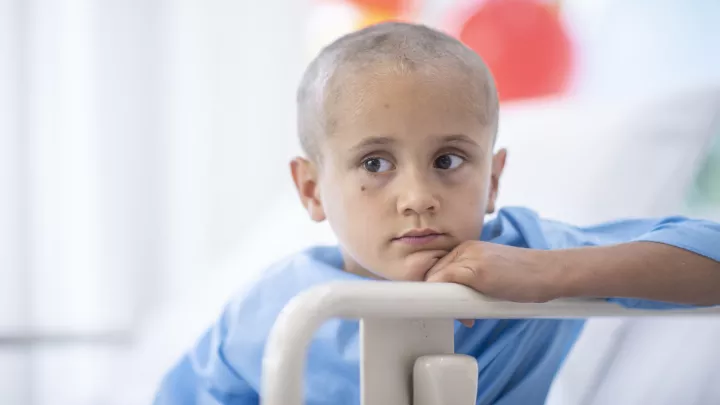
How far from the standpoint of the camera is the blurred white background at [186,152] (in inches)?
62.0

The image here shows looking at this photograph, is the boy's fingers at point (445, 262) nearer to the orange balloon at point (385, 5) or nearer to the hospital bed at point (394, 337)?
the hospital bed at point (394, 337)

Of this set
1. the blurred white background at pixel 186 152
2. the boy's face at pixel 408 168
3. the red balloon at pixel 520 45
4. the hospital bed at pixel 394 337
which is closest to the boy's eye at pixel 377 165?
the boy's face at pixel 408 168

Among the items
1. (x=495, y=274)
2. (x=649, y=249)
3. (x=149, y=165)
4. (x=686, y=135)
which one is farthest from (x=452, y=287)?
(x=149, y=165)

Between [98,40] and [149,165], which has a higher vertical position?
[98,40]

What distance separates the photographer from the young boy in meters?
0.79

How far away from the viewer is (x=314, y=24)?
90.1 inches

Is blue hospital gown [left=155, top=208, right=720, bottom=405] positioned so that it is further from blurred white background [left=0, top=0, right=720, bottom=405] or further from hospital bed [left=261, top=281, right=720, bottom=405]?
blurred white background [left=0, top=0, right=720, bottom=405]

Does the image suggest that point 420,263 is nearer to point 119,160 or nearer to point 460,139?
point 460,139

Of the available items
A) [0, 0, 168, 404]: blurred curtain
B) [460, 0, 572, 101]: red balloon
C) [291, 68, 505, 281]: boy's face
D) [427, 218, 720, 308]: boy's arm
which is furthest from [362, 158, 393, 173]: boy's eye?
[0, 0, 168, 404]: blurred curtain

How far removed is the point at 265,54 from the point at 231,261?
2.95ft

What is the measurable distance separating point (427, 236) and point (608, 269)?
202mm

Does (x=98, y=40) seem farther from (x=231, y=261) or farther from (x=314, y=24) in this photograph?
(x=231, y=261)

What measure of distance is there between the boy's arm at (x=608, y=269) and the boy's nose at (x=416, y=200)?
0.23ft

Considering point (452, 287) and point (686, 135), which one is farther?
point (686, 135)
